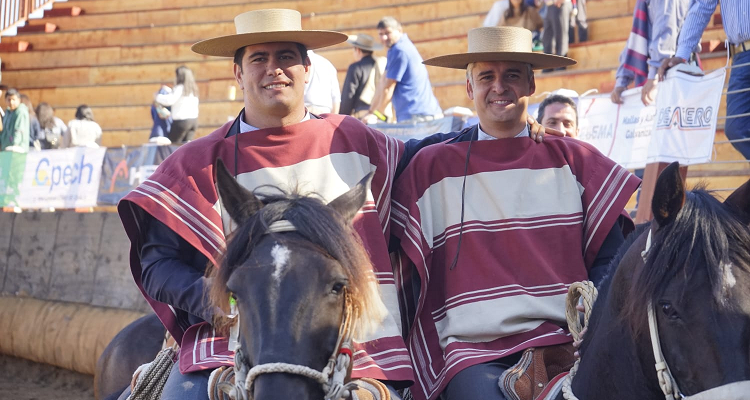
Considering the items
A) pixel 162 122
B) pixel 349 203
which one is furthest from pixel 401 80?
pixel 349 203

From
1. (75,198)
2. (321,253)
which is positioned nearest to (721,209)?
(321,253)

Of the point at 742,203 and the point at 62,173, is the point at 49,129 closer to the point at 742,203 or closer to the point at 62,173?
the point at 62,173

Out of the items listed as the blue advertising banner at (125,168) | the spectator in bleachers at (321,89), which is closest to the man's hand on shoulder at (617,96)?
the spectator in bleachers at (321,89)

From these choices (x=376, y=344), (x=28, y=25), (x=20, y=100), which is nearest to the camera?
(x=376, y=344)

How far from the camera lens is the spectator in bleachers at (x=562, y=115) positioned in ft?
19.1

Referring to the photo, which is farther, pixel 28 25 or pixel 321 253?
pixel 28 25

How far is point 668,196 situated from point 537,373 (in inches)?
46.9

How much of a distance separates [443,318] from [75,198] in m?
8.36

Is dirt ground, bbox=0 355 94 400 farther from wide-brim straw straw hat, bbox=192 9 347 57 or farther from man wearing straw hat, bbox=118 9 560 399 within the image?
wide-brim straw straw hat, bbox=192 9 347 57

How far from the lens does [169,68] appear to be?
19.8 metres

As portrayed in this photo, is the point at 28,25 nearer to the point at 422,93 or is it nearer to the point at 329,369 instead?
the point at 422,93

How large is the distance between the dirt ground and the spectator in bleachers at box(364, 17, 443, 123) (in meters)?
4.11

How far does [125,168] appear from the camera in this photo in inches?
424

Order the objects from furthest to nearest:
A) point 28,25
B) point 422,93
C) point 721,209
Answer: point 28,25 < point 422,93 < point 721,209
